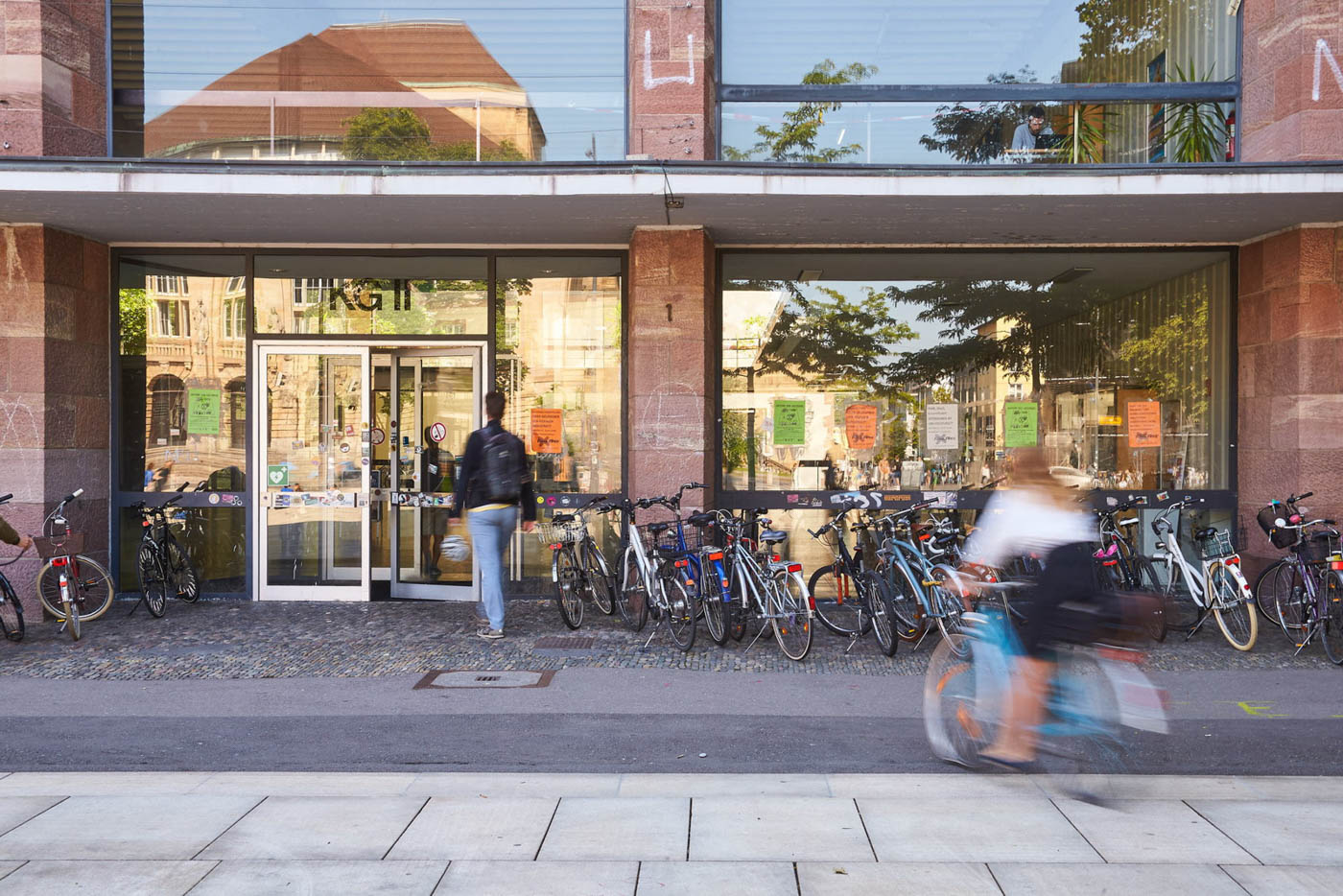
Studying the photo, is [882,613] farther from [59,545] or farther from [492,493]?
[59,545]

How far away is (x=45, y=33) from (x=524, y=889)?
8.55 m

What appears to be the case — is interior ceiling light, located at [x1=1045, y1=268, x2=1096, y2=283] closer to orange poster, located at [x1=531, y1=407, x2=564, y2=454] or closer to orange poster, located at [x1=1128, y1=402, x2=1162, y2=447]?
orange poster, located at [x1=1128, y1=402, x2=1162, y2=447]

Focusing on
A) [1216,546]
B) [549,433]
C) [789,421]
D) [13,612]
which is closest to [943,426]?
[789,421]

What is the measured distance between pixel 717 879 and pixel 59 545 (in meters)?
7.08

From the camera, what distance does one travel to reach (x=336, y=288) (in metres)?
10.4

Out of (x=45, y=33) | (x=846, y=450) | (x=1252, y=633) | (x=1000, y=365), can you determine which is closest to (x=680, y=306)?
(x=846, y=450)

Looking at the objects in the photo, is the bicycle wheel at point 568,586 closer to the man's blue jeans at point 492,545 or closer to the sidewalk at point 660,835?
the man's blue jeans at point 492,545

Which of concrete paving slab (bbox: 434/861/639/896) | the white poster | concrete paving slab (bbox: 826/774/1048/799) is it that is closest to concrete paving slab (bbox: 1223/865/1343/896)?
concrete paving slab (bbox: 826/774/1048/799)

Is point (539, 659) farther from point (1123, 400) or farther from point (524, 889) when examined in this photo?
point (1123, 400)

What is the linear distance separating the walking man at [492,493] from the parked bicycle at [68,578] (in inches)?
121

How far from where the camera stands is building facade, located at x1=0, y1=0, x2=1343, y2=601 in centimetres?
870

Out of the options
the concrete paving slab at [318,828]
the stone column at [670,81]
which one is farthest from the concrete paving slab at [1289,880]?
the stone column at [670,81]

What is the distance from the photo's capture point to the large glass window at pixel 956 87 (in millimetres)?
9523

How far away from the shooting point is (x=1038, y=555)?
483 cm
